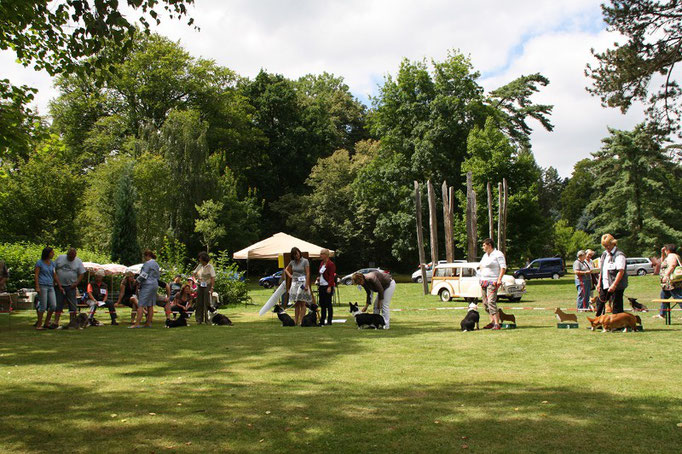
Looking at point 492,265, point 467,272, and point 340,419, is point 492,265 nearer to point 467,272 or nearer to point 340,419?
point 340,419

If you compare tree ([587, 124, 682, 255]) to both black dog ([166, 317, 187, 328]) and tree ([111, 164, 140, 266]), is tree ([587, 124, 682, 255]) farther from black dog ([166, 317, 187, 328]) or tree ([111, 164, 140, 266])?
black dog ([166, 317, 187, 328])

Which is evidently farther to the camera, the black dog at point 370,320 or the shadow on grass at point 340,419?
the black dog at point 370,320

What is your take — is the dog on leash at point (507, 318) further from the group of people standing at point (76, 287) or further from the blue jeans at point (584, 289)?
the group of people standing at point (76, 287)

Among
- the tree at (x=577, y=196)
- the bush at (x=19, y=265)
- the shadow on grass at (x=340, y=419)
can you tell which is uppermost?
the tree at (x=577, y=196)

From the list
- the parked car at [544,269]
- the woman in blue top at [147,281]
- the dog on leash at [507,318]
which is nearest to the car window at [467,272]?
the dog on leash at [507,318]

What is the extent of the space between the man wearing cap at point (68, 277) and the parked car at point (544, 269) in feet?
129

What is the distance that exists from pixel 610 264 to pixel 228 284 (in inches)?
574

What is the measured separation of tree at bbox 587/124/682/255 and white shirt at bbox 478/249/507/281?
41909mm

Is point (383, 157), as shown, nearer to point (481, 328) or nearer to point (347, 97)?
point (347, 97)

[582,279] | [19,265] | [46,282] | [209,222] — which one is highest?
[209,222]

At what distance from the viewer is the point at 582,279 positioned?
17062 millimetres

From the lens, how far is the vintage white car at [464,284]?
23219mm

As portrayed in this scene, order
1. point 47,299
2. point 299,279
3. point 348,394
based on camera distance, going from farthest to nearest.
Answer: point 299,279, point 47,299, point 348,394

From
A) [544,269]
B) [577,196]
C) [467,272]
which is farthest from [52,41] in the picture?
[577,196]
